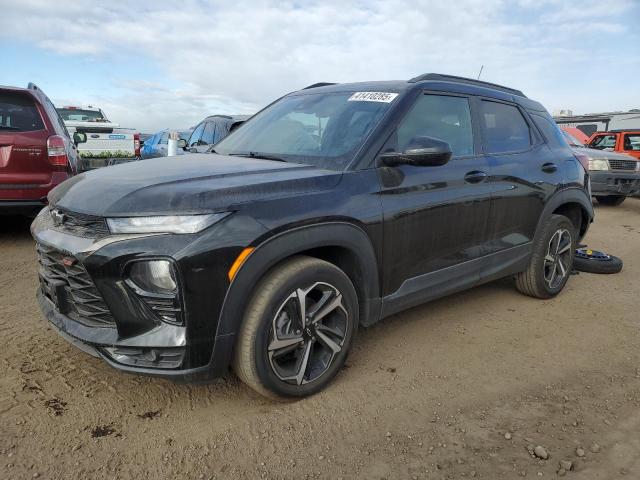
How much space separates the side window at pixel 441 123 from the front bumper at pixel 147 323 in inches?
61.1

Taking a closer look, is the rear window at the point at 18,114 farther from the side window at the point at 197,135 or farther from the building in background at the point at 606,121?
the building in background at the point at 606,121

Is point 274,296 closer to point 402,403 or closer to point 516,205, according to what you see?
point 402,403

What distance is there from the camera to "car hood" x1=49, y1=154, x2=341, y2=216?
2.21 meters

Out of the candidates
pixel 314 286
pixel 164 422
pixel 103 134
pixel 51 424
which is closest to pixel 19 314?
pixel 51 424

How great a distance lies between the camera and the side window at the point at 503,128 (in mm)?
3727

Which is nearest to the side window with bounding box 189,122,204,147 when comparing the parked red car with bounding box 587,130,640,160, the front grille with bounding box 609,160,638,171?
the front grille with bounding box 609,160,638,171

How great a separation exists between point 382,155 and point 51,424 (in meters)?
2.25

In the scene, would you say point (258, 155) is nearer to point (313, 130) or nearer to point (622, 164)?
point (313, 130)

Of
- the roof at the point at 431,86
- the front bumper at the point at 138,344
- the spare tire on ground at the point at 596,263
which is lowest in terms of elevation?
the spare tire on ground at the point at 596,263

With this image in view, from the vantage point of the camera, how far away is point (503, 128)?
12.8 feet

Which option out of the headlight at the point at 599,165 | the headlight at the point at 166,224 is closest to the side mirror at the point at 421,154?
the headlight at the point at 166,224

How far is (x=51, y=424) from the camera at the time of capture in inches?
93.3

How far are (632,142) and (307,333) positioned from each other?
43.0 ft

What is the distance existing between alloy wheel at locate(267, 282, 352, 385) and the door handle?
137cm
